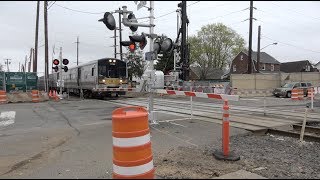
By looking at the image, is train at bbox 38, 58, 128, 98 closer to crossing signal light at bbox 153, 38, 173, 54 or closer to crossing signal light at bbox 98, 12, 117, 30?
crossing signal light at bbox 153, 38, 173, 54

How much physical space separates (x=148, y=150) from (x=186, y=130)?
18.9 ft

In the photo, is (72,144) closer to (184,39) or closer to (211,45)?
→ (184,39)

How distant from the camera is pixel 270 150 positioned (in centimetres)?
802

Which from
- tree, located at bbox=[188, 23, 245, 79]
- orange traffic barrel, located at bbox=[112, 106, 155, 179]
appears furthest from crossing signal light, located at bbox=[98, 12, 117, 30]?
tree, located at bbox=[188, 23, 245, 79]

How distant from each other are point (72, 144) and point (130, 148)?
451 centimetres

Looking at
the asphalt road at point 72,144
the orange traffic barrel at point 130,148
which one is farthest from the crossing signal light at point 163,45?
the orange traffic barrel at point 130,148

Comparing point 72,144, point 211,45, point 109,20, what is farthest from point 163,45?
point 211,45

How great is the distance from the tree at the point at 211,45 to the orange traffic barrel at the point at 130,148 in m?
76.8

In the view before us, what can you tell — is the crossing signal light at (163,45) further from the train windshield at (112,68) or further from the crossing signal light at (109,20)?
the train windshield at (112,68)

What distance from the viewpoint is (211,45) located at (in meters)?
83.3

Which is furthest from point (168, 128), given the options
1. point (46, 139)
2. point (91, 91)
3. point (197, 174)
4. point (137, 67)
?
point (137, 67)

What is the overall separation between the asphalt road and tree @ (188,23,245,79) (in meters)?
70.1

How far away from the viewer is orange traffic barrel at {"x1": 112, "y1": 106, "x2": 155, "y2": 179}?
4.85 meters

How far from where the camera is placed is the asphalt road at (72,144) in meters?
6.55
